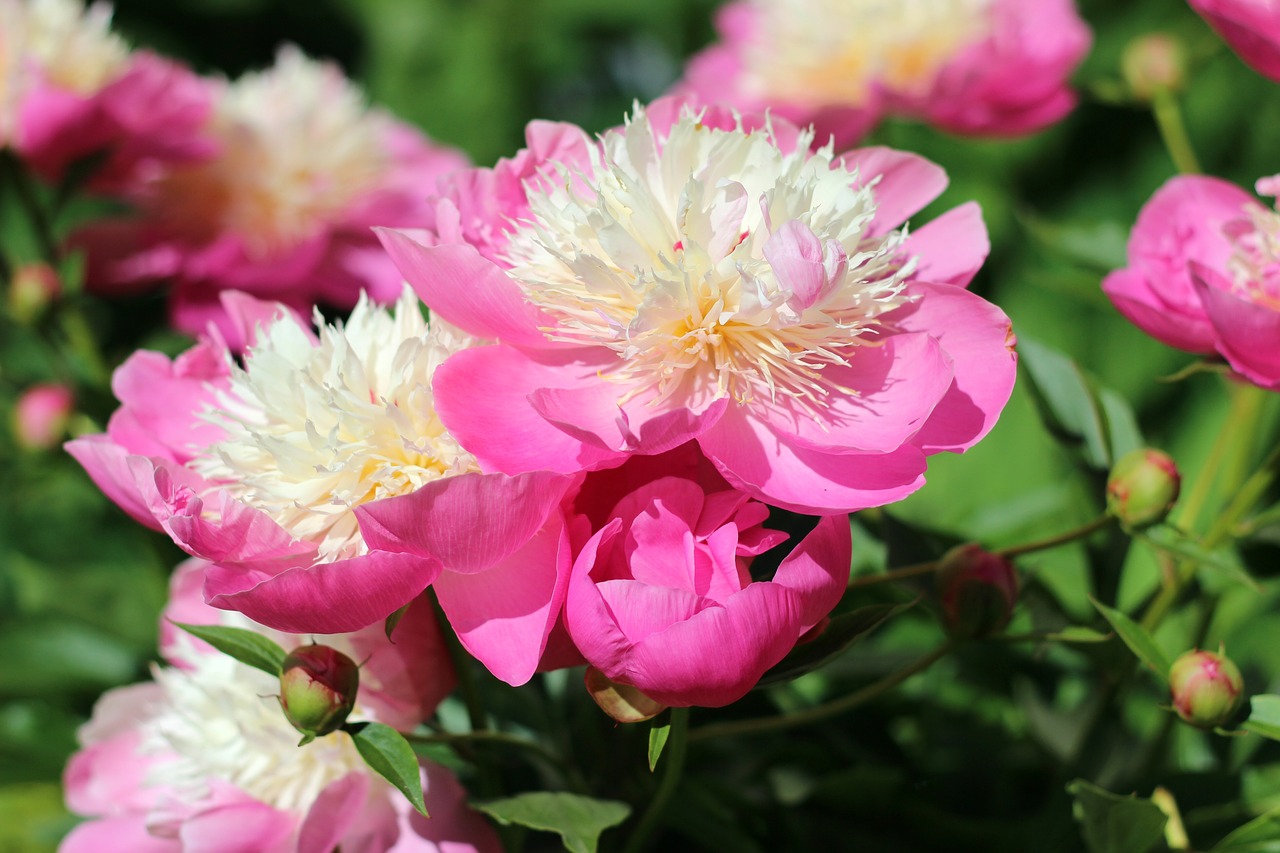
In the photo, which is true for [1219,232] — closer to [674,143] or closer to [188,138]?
[674,143]

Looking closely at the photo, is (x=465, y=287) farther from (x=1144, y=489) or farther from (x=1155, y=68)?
(x=1155, y=68)

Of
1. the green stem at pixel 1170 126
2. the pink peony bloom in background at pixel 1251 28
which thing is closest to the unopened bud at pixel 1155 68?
the green stem at pixel 1170 126

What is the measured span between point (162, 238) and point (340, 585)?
0.64 metres

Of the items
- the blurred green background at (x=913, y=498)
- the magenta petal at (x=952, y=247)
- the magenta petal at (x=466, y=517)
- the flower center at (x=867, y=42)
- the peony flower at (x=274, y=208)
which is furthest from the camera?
the flower center at (x=867, y=42)

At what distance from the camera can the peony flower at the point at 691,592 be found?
356 millimetres

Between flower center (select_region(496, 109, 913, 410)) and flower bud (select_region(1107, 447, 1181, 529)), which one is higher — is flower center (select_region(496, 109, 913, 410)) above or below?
above

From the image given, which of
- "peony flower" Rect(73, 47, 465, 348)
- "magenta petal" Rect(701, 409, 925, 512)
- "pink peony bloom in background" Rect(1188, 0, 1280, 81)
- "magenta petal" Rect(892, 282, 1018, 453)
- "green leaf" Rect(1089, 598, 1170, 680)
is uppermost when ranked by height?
"pink peony bloom in background" Rect(1188, 0, 1280, 81)

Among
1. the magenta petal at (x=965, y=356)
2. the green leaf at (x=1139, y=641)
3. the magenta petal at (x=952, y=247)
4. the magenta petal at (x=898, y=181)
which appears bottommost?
the green leaf at (x=1139, y=641)

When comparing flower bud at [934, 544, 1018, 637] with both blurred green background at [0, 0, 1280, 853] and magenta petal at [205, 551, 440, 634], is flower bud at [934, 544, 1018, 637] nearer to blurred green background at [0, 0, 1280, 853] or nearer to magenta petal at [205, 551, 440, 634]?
blurred green background at [0, 0, 1280, 853]

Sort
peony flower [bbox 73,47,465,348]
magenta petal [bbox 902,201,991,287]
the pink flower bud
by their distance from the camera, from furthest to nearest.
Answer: peony flower [bbox 73,47,465,348] < the pink flower bud < magenta petal [bbox 902,201,991,287]

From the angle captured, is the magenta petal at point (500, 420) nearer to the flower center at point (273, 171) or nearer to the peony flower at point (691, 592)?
the peony flower at point (691, 592)

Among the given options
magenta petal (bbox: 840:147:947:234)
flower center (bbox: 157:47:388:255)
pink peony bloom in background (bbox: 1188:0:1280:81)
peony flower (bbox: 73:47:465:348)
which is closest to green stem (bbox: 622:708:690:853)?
magenta petal (bbox: 840:147:947:234)

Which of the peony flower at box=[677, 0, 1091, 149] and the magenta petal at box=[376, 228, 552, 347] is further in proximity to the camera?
the peony flower at box=[677, 0, 1091, 149]

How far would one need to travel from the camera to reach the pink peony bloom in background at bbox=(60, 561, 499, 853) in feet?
1.49
